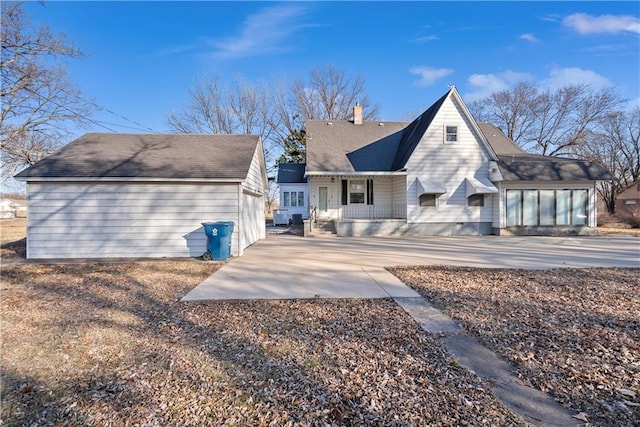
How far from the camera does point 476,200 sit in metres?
15.6

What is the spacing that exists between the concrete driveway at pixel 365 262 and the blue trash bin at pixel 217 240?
49 centimetres

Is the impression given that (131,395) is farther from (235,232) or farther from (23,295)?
(235,232)

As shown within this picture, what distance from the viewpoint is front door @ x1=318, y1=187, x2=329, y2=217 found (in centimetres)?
1805

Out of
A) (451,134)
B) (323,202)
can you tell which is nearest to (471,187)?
(451,134)

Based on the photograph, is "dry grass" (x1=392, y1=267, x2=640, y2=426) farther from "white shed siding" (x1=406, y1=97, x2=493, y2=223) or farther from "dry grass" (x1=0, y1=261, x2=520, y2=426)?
"white shed siding" (x1=406, y1=97, x2=493, y2=223)

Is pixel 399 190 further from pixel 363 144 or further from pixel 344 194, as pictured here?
pixel 363 144

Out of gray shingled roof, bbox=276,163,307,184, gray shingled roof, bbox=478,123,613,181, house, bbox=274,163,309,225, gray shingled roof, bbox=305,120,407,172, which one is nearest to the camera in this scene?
gray shingled roof, bbox=478,123,613,181

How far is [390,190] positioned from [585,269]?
1098 centimetres

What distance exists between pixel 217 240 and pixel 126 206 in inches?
125

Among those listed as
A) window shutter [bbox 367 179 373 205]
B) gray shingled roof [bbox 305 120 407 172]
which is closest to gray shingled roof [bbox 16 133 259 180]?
gray shingled roof [bbox 305 120 407 172]

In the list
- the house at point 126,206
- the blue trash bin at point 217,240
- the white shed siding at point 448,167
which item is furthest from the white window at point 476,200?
the blue trash bin at point 217,240

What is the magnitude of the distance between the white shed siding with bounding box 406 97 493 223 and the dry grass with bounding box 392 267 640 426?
8.32 m

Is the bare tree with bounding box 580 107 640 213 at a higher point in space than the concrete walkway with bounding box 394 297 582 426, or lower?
higher

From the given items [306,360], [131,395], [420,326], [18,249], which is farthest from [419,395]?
[18,249]
